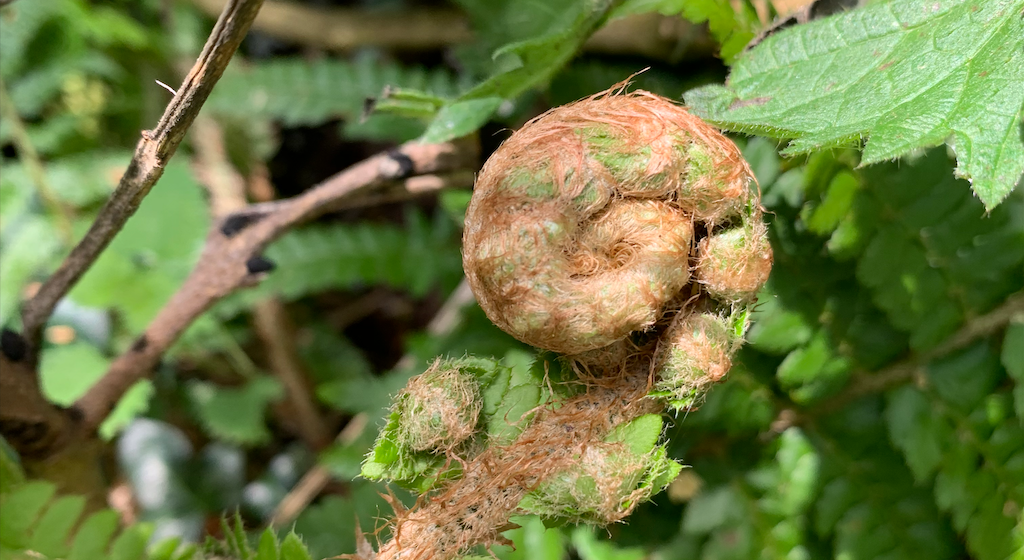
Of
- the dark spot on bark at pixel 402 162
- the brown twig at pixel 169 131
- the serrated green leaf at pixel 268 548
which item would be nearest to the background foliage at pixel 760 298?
the serrated green leaf at pixel 268 548

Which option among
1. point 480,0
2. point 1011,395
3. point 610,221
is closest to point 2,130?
point 480,0

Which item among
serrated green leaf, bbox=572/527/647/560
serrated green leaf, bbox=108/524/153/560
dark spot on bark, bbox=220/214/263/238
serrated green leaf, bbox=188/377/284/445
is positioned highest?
dark spot on bark, bbox=220/214/263/238

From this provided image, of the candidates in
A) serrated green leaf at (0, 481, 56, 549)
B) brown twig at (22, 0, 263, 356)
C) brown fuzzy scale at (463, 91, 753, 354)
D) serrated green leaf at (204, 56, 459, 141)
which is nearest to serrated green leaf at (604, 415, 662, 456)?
brown fuzzy scale at (463, 91, 753, 354)

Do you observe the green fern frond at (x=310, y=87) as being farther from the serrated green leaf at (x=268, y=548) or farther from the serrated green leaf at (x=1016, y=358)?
the serrated green leaf at (x=1016, y=358)

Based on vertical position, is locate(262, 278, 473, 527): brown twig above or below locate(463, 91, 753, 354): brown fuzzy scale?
below

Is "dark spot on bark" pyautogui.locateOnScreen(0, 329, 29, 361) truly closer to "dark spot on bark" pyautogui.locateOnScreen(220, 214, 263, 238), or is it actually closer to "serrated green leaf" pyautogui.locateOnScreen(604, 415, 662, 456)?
"dark spot on bark" pyautogui.locateOnScreen(220, 214, 263, 238)

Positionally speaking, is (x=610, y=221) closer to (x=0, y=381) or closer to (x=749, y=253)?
(x=749, y=253)
